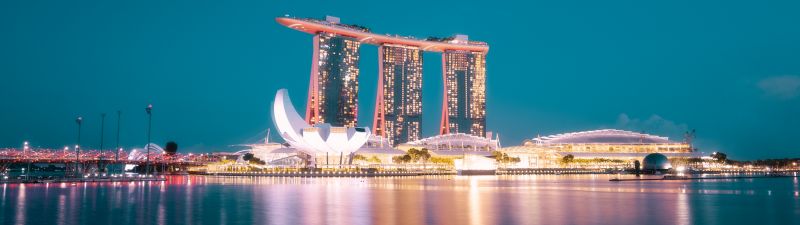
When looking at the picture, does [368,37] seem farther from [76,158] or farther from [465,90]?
[76,158]

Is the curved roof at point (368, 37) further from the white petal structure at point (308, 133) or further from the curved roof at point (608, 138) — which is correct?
the white petal structure at point (308, 133)

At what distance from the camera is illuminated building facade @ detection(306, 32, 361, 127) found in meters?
136

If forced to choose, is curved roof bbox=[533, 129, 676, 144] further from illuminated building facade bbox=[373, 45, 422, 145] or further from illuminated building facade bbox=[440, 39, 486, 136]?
illuminated building facade bbox=[373, 45, 422, 145]

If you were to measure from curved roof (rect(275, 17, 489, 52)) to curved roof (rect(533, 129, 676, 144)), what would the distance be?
3811 centimetres

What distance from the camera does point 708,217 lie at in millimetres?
20719

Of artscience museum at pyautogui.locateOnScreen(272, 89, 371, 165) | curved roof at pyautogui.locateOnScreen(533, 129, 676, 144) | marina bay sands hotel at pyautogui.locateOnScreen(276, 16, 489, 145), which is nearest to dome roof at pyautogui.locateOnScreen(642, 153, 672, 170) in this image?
artscience museum at pyautogui.locateOnScreen(272, 89, 371, 165)

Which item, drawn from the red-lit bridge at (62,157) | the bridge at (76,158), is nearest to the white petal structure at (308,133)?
the bridge at (76,158)

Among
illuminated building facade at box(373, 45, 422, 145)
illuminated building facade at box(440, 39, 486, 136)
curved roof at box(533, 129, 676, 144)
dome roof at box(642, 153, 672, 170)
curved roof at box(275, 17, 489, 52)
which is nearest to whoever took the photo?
dome roof at box(642, 153, 672, 170)

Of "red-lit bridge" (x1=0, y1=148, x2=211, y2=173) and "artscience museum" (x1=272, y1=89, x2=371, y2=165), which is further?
"red-lit bridge" (x1=0, y1=148, x2=211, y2=173)

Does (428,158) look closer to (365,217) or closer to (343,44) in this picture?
(343,44)

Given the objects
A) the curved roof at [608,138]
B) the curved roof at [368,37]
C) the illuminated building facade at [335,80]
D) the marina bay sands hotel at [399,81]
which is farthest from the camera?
the marina bay sands hotel at [399,81]

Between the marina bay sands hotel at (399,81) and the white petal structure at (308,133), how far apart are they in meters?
48.5

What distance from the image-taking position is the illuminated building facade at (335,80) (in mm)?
136375

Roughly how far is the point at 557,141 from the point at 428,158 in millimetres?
36832
